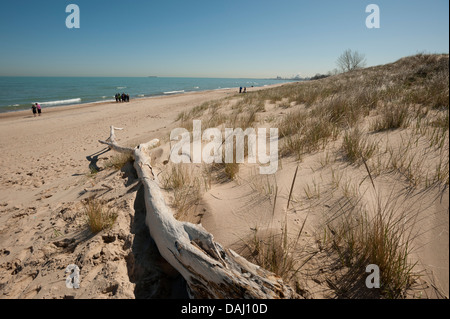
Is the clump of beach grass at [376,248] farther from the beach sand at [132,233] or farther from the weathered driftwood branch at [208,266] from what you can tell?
the weathered driftwood branch at [208,266]

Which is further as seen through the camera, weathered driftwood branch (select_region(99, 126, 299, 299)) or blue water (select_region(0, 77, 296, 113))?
blue water (select_region(0, 77, 296, 113))

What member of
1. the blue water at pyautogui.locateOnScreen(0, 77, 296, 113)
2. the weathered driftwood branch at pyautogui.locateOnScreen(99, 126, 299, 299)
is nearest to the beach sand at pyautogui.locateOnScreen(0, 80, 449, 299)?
the weathered driftwood branch at pyautogui.locateOnScreen(99, 126, 299, 299)

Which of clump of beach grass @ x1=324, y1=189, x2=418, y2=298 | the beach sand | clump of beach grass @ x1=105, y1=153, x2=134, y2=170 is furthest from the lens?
clump of beach grass @ x1=105, y1=153, x2=134, y2=170

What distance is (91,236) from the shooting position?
226cm

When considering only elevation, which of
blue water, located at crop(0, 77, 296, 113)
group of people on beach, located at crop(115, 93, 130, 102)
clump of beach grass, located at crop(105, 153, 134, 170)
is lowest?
clump of beach grass, located at crop(105, 153, 134, 170)

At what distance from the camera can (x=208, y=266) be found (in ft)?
5.11

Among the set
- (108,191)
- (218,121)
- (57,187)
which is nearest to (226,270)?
(108,191)

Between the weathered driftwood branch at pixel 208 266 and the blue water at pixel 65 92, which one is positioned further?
the blue water at pixel 65 92

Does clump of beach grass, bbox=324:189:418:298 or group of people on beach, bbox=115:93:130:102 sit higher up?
group of people on beach, bbox=115:93:130:102

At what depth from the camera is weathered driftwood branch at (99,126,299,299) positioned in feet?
4.63

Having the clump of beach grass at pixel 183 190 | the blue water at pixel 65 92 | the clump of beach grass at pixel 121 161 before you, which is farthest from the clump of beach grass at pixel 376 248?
the blue water at pixel 65 92

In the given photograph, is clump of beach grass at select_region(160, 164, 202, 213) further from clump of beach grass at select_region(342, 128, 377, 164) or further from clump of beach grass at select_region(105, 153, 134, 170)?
clump of beach grass at select_region(342, 128, 377, 164)

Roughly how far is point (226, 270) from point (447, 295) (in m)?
1.46

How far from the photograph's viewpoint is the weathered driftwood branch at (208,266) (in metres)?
1.41
